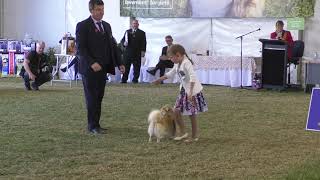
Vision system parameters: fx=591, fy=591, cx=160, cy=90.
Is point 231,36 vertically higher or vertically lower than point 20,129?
higher

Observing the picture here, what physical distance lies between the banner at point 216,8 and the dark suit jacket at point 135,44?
4.18ft

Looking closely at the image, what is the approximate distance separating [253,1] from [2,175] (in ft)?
36.2

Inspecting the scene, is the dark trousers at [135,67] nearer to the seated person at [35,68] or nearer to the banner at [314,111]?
the seated person at [35,68]

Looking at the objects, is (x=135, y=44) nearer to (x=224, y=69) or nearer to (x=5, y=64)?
(x=224, y=69)

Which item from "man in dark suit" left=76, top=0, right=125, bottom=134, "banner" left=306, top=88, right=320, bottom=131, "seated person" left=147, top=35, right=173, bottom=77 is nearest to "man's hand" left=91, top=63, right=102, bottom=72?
"man in dark suit" left=76, top=0, right=125, bottom=134

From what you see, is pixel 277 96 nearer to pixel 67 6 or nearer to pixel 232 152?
pixel 232 152

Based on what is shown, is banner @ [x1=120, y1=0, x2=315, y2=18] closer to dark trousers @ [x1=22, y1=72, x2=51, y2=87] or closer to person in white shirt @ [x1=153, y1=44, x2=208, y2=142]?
dark trousers @ [x1=22, y1=72, x2=51, y2=87]

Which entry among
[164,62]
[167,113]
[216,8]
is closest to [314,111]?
[167,113]

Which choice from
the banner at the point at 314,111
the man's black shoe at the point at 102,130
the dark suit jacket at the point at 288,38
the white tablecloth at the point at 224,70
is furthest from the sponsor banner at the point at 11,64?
the banner at the point at 314,111

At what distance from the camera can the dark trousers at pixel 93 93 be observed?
23.3 feet

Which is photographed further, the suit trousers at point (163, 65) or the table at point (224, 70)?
the suit trousers at point (163, 65)

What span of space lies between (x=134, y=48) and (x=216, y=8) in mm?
2375

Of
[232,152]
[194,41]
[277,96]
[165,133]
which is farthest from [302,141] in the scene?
[194,41]

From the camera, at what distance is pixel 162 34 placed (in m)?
16.5
